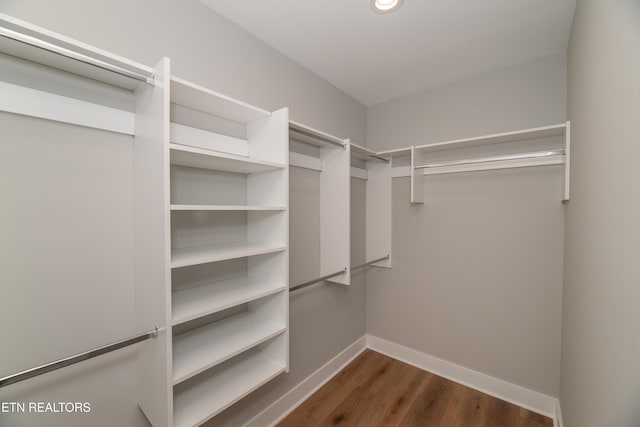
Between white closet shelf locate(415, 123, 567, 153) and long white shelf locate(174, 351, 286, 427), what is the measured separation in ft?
6.40

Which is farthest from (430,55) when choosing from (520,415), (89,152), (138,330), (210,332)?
(520,415)

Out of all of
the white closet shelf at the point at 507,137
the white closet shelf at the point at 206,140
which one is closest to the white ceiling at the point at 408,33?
the white closet shelf at the point at 507,137

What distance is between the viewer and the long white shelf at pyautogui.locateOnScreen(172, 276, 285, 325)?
1072 mm

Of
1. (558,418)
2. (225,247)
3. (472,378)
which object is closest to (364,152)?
(225,247)

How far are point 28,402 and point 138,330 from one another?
0.35m

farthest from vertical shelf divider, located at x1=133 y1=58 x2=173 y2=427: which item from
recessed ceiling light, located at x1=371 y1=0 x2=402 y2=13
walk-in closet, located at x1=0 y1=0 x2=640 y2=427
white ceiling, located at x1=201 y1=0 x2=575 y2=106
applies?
recessed ceiling light, located at x1=371 y1=0 x2=402 y2=13

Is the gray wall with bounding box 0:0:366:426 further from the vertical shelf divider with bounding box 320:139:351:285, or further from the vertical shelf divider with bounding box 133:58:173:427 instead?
the vertical shelf divider with bounding box 320:139:351:285

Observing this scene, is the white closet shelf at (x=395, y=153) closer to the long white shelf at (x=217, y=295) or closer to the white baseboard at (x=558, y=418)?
the long white shelf at (x=217, y=295)

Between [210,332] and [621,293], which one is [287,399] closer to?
[210,332]

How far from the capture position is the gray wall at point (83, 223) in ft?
2.93

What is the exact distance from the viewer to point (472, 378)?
2.13 metres

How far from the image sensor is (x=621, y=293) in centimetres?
70

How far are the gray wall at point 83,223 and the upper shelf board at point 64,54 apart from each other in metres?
0.16

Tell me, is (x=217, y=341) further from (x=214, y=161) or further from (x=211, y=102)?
(x=211, y=102)
